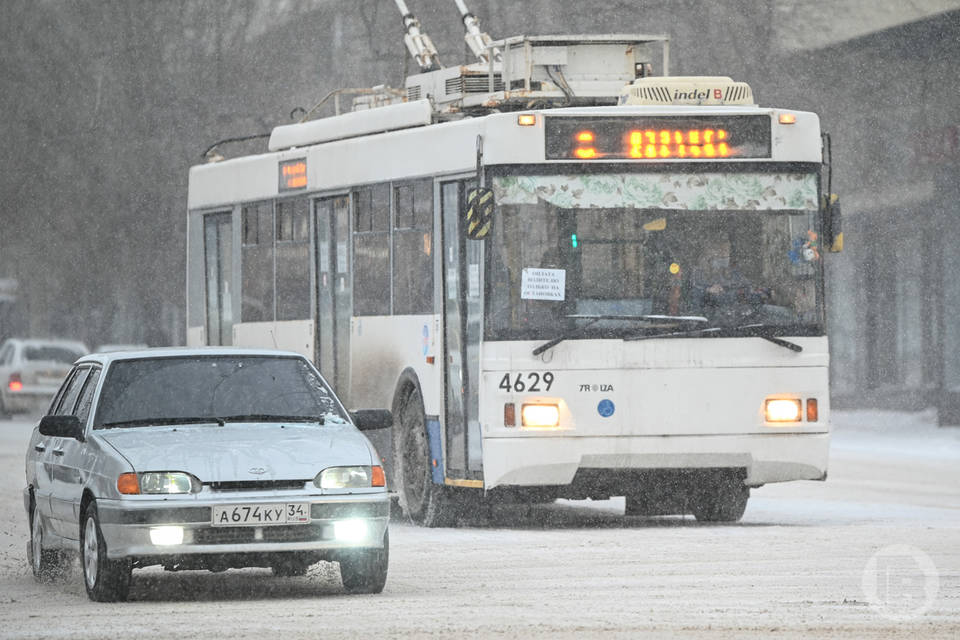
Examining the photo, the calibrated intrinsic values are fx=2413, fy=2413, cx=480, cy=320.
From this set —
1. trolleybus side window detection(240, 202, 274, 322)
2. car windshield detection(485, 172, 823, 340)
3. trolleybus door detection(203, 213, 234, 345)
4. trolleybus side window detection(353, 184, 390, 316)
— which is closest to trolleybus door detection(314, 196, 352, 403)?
trolleybus side window detection(353, 184, 390, 316)

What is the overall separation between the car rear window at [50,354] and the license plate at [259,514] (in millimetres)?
29036

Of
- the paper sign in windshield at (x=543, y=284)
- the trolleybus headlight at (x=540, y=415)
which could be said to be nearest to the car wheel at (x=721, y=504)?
the trolleybus headlight at (x=540, y=415)

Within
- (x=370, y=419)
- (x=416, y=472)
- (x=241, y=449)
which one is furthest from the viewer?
(x=416, y=472)

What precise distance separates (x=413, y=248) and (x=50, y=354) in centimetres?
2380

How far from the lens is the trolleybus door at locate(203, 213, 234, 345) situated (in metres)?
22.4

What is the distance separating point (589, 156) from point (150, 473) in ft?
19.5

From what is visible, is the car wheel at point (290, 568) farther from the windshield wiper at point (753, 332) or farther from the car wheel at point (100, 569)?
the windshield wiper at point (753, 332)

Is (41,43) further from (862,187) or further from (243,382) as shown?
(243,382)

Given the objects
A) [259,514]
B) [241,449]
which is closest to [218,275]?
[241,449]

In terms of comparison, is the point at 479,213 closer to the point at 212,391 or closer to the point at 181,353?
the point at 181,353

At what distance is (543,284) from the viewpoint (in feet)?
55.5

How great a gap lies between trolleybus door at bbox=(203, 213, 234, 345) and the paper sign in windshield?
19.5ft

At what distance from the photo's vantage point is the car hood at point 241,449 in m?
12.3

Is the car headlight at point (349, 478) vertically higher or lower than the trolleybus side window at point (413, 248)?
lower
